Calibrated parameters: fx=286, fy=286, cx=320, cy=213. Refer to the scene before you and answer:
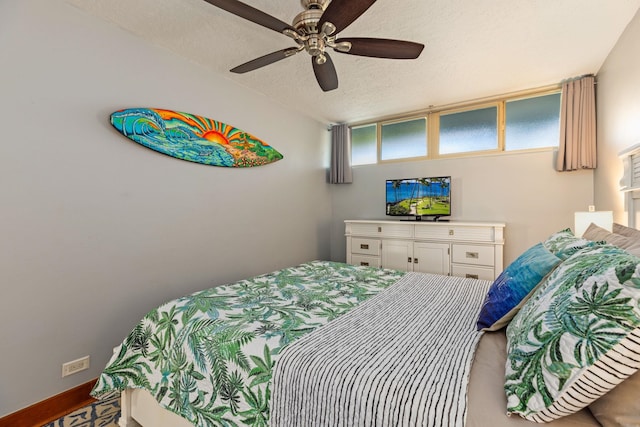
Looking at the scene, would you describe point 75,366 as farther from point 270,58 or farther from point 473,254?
point 473,254

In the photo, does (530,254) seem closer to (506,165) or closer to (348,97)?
(506,165)

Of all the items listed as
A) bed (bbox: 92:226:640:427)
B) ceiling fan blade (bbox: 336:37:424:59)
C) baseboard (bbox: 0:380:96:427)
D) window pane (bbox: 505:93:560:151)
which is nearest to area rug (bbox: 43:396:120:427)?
baseboard (bbox: 0:380:96:427)

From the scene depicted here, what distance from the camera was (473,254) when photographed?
3037 mm

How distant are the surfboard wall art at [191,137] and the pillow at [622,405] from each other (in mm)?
2634

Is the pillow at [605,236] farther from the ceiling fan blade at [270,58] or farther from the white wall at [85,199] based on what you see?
the white wall at [85,199]

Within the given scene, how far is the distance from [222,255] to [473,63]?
2.85 metres

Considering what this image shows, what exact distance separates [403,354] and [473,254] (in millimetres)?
2467

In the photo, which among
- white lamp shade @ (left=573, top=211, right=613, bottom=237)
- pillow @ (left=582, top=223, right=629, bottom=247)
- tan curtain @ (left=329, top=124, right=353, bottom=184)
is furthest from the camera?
tan curtain @ (left=329, top=124, right=353, bottom=184)

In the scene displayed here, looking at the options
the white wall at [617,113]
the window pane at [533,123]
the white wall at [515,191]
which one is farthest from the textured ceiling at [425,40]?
the white wall at [515,191]

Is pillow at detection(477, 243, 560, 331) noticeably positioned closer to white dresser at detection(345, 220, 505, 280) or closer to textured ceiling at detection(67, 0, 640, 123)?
textured ceiling at detection(67, 0, 640, 123)

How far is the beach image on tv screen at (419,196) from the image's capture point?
134 inches

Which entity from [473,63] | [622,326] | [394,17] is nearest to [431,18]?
[394,17]

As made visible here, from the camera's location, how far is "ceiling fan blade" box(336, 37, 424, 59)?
1.66m

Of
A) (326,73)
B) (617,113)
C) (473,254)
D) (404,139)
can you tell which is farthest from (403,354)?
(404,139)
